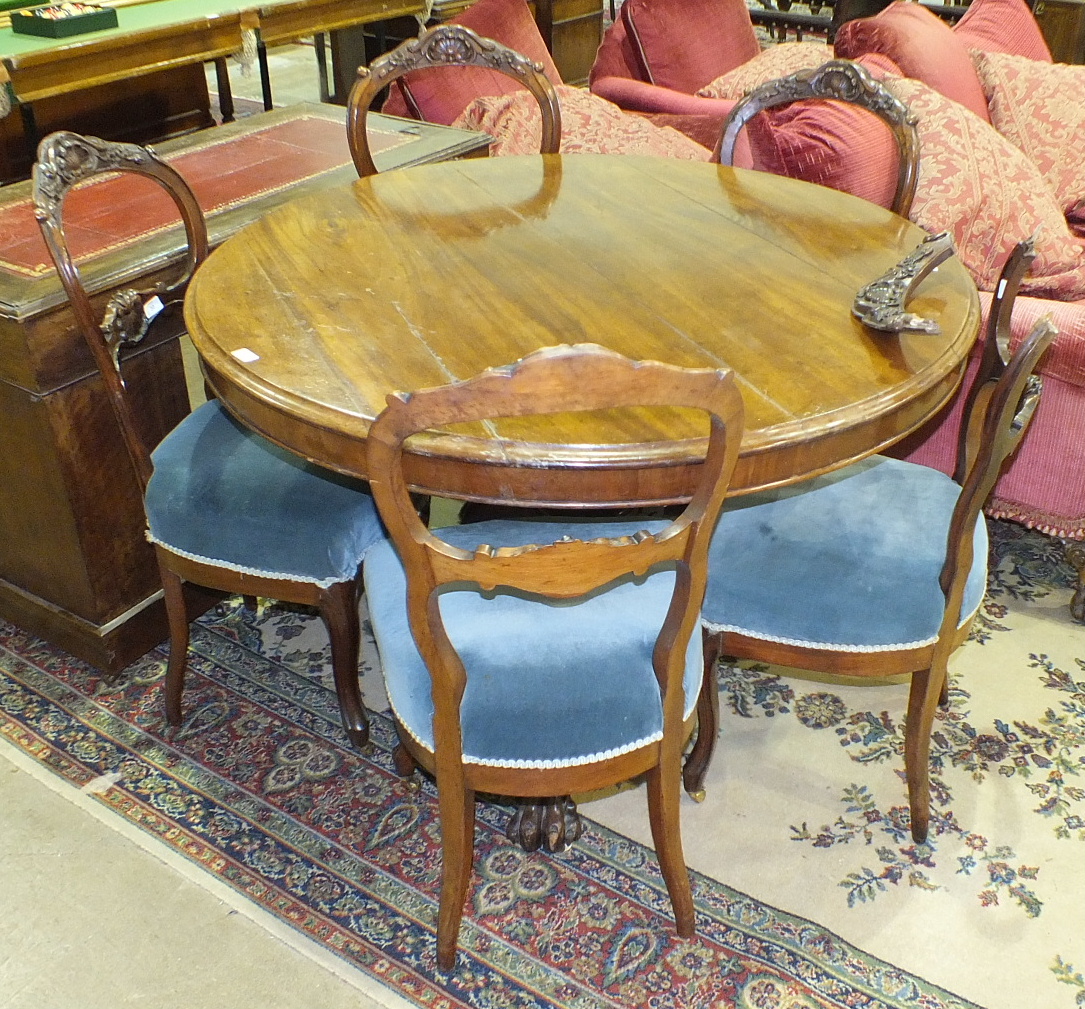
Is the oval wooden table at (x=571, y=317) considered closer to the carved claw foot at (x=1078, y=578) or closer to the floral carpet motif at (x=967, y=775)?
the floral carpet motif at (x=967, y=775)

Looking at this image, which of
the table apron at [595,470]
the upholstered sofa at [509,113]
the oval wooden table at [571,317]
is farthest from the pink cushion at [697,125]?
the table apron at [595,470]

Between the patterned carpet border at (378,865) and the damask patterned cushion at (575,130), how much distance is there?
1.45 meters

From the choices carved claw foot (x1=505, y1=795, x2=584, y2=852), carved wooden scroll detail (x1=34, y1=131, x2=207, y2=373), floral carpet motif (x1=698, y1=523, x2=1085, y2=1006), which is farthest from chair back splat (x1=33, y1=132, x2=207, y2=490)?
floral carpet motif (x1=698, y1=523, x2=1085, y2=1006)

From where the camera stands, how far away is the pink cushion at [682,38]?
384cm

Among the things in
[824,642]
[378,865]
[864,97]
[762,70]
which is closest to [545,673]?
[824,642]

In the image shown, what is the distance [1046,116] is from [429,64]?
6.13ft

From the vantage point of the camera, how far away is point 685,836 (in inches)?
68.1

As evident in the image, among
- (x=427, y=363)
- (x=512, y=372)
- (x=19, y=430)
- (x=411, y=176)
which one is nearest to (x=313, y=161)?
(x=411, y=176)

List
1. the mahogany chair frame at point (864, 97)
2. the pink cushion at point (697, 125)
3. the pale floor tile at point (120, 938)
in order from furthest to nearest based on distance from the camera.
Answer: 1. the pink cushion at point (697, 125)
2. the mahogany chair frame at point (864, 97)
3. the pale floor tile at point (120, 938)

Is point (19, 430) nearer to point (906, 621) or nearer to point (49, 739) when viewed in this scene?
point (49, 739)

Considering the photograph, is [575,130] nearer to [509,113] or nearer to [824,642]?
[509,113]

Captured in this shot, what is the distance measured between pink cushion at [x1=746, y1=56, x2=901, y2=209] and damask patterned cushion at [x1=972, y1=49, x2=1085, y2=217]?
98 cm

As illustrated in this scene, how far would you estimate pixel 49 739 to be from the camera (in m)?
1.90

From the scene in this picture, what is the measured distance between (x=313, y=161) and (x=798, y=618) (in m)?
1.63
